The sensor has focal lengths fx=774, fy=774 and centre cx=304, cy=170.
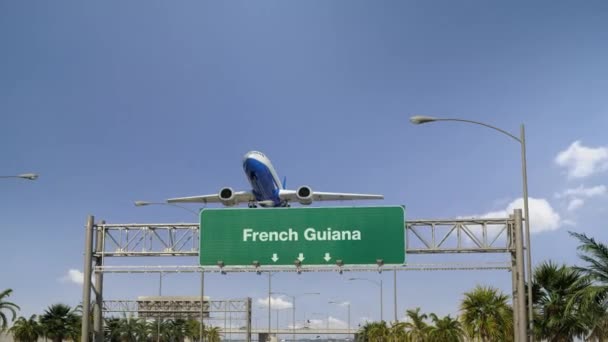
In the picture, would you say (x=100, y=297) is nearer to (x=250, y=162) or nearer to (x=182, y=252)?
(x=182, y=252)

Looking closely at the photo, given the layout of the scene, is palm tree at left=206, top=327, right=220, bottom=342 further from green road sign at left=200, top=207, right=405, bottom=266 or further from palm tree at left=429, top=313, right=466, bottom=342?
green road sign at left=200, top=207, right=405, bottom=266

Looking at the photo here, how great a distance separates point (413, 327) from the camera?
2874 inches

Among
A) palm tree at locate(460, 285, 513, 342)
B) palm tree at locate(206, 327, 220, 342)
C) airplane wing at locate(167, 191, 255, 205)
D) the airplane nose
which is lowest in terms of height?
palm tree at locate(206, 327, 220, 342)

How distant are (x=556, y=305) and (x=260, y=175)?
36.1m

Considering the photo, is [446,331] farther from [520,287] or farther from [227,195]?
[520,287]

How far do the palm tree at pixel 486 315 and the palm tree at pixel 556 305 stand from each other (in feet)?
19.9

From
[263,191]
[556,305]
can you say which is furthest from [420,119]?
[263,191]

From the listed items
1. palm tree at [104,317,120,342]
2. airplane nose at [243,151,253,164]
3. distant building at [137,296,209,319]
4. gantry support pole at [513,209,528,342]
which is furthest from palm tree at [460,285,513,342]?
palm tree at [104,317,120,342]

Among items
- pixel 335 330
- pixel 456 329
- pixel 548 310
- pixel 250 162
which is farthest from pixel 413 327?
pixel 335 330

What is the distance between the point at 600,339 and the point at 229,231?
17.9 m

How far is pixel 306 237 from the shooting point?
31.2 metres

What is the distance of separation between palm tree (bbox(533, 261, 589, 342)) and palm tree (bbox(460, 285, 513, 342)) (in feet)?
19.9

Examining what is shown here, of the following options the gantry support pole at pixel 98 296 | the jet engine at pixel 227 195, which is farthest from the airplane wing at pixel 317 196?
the gantry support pole at pixel 98 296

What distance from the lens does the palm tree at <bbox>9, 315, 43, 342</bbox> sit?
78500 millimetres
